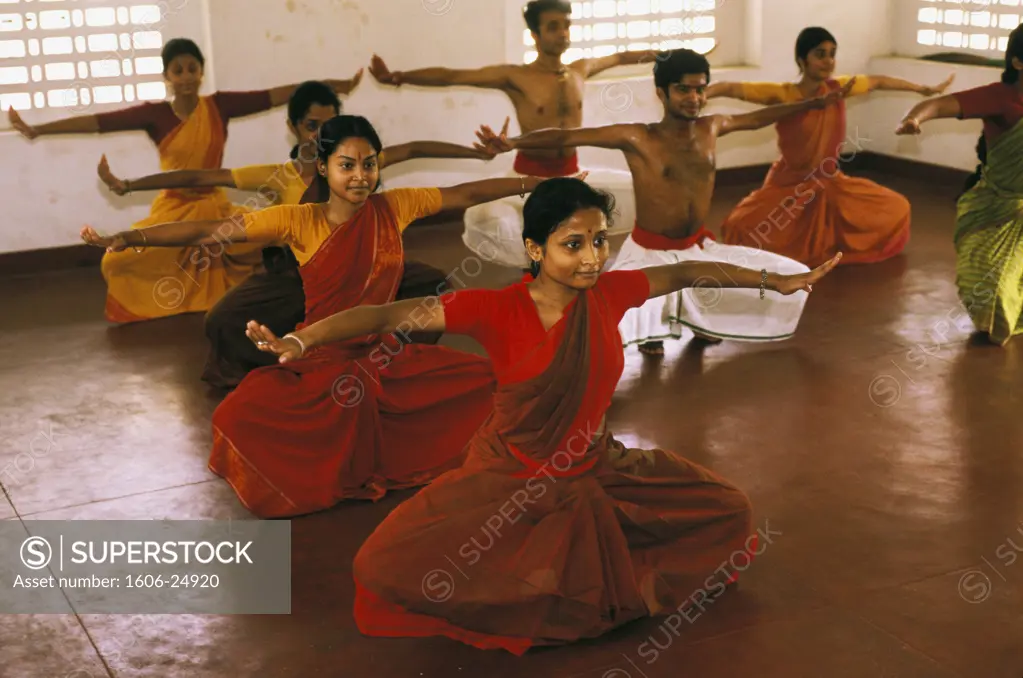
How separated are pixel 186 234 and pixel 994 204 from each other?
Answer: 11.2ft

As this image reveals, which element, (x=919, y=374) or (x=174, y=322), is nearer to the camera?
(x=919, y=374)

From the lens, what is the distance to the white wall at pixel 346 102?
23.8 ft

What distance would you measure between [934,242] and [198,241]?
4.51 m

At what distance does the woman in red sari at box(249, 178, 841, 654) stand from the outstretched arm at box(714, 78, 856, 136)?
7.84 ft

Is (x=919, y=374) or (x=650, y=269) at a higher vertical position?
(x=650, y=269)

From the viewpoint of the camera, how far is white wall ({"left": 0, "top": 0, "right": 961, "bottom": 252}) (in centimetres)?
725

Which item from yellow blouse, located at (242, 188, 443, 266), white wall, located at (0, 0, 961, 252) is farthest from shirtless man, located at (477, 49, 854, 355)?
white wall, located at (0, 0, 961, 252)

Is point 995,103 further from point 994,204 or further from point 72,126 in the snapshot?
point 72,126

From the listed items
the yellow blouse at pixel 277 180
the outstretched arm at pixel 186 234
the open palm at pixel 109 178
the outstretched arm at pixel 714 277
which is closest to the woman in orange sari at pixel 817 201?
the yellow blouse at pixel 277 180

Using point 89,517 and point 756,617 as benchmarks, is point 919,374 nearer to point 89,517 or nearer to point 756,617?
point 756,617

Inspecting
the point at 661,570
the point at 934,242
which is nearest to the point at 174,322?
the point at 661,570

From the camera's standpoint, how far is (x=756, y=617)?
11.2ft

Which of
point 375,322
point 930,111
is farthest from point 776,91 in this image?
point 375,322

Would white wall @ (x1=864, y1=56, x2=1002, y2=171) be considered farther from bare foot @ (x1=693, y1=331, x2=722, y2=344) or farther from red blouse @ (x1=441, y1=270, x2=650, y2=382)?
red blouse @ (x1=441, y1=270, x2=650, y2=382)
